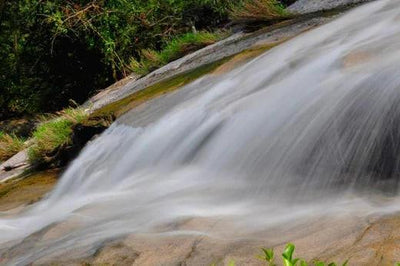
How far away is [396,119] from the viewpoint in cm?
343

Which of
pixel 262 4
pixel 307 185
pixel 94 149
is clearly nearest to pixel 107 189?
pixel 94 149

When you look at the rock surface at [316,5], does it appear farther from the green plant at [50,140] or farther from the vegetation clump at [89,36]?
the green plant at [50,140]

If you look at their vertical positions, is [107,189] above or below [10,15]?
below

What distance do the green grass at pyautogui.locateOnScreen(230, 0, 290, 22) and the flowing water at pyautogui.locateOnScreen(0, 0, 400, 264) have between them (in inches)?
94.2

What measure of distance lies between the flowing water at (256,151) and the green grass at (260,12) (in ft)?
7.85

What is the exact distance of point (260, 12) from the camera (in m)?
9.14

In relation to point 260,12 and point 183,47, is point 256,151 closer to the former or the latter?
point 260,12

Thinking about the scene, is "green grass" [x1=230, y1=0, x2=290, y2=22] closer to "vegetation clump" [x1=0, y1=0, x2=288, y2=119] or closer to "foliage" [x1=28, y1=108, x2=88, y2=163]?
"vegetation clump" [x1=0, y1=0, x2=288, y2=119]

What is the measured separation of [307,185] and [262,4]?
6067 mm

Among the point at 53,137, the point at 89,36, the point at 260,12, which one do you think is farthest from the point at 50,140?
the point at 89,36

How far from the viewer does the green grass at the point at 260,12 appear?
8992 mm

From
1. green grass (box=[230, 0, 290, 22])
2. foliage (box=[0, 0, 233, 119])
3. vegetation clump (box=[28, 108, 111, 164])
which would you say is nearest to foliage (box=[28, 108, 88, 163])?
vegetation clump (box=[28, 108, 111, 164])

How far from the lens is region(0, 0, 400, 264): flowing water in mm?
3322

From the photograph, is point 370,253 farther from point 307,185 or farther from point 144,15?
point 144,15
